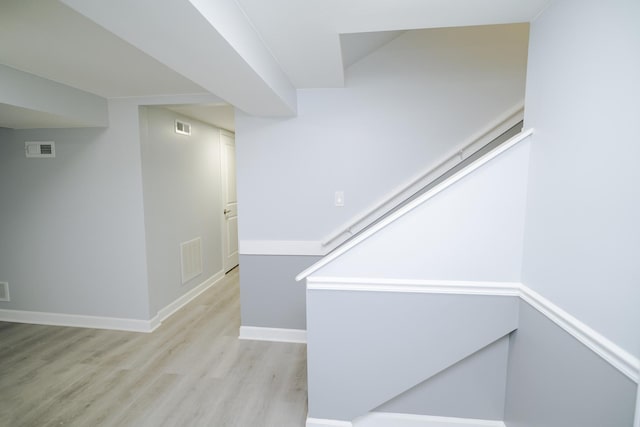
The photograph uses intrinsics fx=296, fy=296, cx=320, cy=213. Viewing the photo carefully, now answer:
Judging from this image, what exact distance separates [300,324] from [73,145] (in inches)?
A: 108

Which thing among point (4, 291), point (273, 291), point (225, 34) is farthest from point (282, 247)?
point (4, 291)

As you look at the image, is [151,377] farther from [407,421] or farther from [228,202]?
[228,202]

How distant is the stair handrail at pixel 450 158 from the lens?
2.25m

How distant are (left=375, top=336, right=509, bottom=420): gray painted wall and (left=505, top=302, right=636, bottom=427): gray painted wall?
5cm

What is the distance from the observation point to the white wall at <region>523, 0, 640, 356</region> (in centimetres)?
83

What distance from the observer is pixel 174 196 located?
327 cm

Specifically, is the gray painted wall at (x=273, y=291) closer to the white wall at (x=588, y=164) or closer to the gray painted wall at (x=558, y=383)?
the gray painted wall at (x=558, y=383)

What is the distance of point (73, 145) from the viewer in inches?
112

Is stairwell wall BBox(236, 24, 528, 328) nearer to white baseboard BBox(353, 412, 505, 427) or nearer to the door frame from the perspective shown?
white baseboard BBox(353, 412, 505, 427)

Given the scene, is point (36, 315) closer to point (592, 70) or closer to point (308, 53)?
point (308, 53)

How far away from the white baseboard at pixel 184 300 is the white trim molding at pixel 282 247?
4.00ft

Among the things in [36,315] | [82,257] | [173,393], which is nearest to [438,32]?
[173,393]

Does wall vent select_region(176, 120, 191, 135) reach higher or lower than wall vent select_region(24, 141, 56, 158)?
higher

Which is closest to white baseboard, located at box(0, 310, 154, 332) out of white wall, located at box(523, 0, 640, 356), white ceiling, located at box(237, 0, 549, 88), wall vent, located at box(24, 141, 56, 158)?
wall vent, located at box(24, 141, 56, 158)
